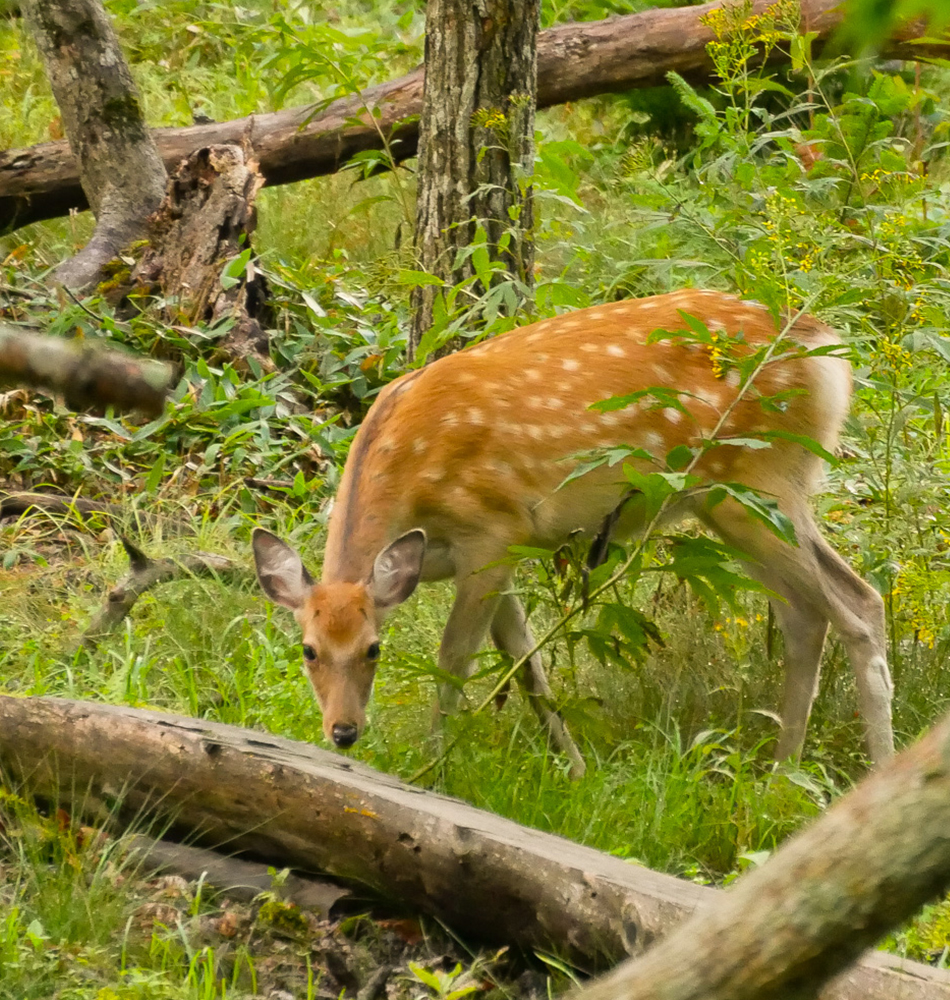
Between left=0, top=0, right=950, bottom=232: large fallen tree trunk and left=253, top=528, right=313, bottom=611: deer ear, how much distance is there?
4299 millimetres

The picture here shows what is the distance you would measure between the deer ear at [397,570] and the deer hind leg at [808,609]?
103cm

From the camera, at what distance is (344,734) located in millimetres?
4586

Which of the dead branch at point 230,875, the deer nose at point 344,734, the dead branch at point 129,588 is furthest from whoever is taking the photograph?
the dead branch at point 129,588

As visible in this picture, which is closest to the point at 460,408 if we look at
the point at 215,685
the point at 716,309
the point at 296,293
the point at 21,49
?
the point at 716,309

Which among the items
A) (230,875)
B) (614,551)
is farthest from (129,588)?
(614,551)

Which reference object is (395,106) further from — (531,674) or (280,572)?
(531,674)

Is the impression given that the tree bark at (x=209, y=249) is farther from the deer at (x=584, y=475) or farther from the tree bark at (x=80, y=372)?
the tree bark at (x=80, y=372)

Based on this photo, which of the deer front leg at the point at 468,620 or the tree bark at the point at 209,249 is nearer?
the deer front leg at the point at 468,620

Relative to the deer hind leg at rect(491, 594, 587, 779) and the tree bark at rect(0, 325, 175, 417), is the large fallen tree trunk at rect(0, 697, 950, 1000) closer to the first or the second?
the deer hind leg at rect(491, 594, 587, 779)

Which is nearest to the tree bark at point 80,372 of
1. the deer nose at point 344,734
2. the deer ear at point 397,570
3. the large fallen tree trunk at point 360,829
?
the large fallen tree trunk at point 360,829

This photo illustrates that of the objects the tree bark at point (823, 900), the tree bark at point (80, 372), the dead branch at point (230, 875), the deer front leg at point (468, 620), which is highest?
the tree bark at point (80, 372)

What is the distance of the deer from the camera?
515cm

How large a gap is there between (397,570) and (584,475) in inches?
29.0

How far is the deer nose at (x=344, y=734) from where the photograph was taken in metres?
4.59
